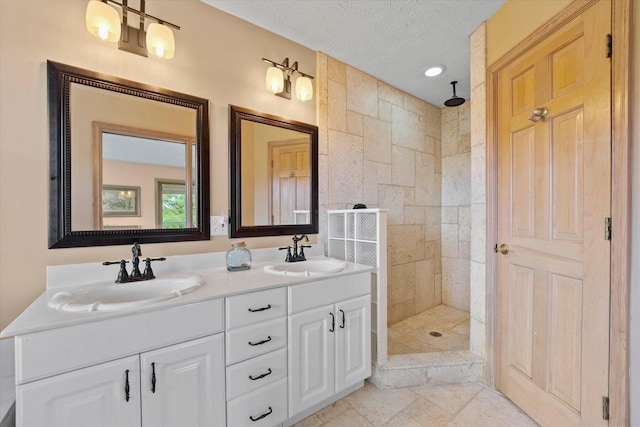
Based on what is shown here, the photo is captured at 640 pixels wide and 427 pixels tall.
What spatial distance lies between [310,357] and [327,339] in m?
0.14

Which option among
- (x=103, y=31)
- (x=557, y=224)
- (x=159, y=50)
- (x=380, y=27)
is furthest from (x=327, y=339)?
(x=380, y=27)

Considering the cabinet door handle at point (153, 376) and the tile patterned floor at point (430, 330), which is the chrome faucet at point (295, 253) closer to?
the cabinet door handle at point (153, 376)

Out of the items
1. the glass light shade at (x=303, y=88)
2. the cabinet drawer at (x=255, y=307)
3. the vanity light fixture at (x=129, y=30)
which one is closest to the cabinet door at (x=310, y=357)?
the cabinet drawer at (x=255, y=307)

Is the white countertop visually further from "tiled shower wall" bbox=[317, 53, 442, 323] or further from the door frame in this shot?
the door frame

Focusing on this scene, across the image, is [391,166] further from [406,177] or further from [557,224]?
[557,224]

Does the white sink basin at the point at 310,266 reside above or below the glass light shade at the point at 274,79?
below

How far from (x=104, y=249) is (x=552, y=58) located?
2.59 m

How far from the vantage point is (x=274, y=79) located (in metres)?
1.88

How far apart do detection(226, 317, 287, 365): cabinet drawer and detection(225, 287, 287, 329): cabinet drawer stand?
33mm

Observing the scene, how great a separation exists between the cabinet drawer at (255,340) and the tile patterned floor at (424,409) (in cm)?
58

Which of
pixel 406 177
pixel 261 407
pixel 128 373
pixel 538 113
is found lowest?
pixel 261 407

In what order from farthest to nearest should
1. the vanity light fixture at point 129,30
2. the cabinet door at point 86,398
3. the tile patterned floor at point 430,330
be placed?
1. the tile patterned floor at point 430,330
2. the vanity light fixture at point 129,30
3. the cabinet door at point 86,398

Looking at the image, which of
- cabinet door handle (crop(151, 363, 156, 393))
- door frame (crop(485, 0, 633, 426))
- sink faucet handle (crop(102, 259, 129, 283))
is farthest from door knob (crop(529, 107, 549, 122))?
sink faucet handle (crop(102, 259, 129, 283))

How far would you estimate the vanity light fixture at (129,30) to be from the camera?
1.28 m
